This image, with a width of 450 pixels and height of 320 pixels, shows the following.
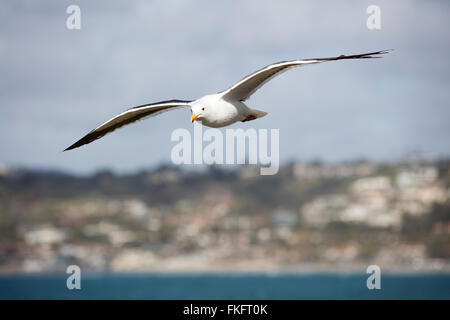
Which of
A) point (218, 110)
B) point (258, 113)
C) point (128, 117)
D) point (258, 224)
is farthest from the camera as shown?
point (258, 224)

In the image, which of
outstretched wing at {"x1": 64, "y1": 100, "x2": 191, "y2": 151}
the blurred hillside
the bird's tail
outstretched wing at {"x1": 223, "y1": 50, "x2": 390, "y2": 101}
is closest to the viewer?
outstretched wing at {"x1": 223, "y1": 50, "x2": 390, "y2": 101}

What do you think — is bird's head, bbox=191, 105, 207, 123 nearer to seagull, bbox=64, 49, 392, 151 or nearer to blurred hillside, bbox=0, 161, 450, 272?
seagull, bbox=64, 49, 392, 151

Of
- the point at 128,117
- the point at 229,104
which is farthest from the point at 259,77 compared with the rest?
the point at 128,117

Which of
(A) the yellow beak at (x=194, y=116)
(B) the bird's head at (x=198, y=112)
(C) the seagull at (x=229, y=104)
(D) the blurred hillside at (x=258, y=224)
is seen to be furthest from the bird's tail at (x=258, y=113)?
(D) the blurred hillside at (x=258, y=224)

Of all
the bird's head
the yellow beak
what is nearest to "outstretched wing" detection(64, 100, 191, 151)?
the bird's head

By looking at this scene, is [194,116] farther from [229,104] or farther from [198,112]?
[229,104]
